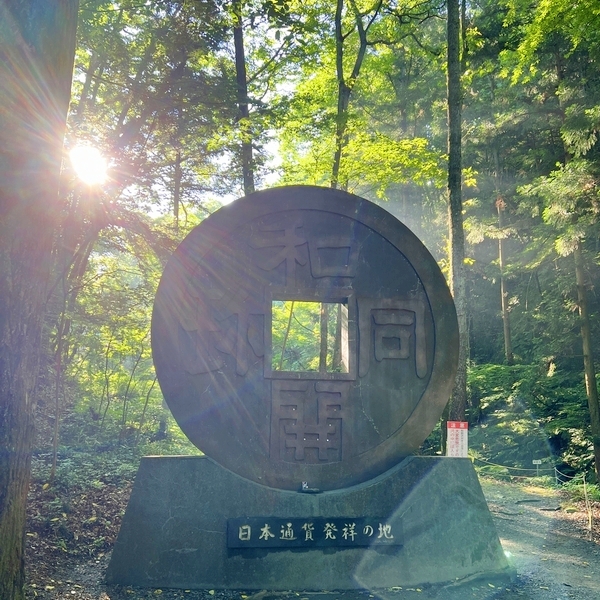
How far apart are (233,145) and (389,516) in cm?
729

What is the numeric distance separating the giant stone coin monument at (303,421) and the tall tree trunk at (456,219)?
3410mm

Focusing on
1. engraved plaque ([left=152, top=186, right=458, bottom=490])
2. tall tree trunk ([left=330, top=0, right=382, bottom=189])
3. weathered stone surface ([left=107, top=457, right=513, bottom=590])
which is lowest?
weathered stone surface ([left=107, top=457, right=513, bottom=590])

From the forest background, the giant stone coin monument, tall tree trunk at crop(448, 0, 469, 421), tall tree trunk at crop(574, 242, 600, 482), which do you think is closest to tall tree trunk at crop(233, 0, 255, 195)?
the forest background

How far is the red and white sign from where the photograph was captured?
776 centimetres

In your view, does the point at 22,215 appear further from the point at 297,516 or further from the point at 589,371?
the point at 589,371

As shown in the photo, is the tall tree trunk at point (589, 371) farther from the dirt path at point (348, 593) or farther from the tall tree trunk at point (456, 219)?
the tall tree trunk at point (456, 219)

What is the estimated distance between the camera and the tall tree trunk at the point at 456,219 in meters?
9.06

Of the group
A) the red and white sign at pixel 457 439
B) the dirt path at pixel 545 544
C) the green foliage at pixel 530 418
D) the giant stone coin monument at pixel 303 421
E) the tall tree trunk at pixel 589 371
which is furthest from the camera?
the green foliage at pixel 530 418

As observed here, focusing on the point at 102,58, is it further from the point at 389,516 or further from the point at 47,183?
the point at 389,516

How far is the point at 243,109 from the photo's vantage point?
10.2m

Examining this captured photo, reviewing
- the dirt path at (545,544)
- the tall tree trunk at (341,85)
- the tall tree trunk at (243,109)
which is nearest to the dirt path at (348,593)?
the dirt path at (545,544)

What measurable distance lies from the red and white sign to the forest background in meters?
4.38

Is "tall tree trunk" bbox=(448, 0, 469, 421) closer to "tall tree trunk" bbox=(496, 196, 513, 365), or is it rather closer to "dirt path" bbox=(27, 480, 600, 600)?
"dirt path" bbox=(27, 480, 600, 600)

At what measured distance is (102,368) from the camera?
1179 centimetres
